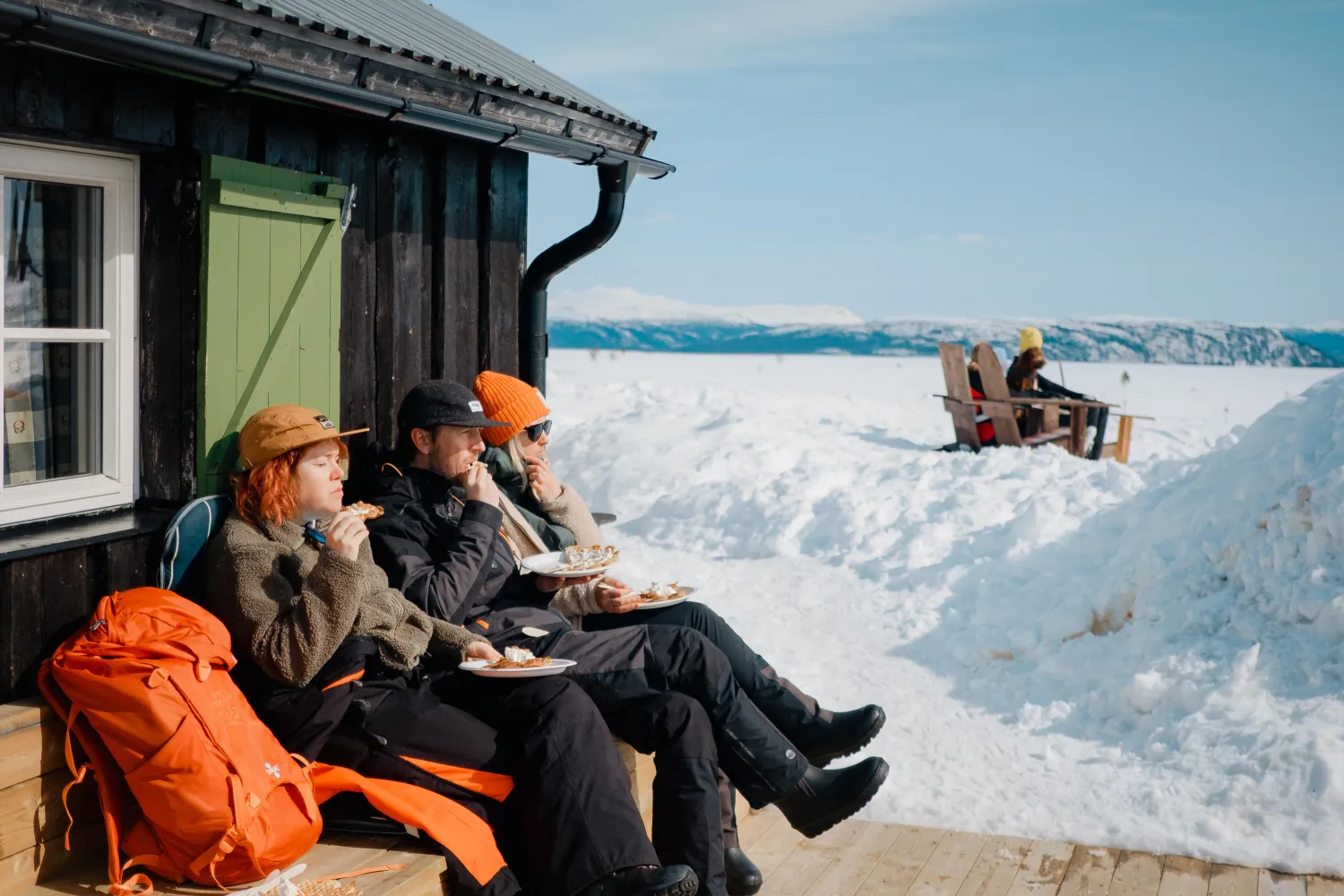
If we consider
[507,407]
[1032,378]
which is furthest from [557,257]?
[1032,378]

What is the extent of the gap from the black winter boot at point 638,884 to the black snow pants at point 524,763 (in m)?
0.03

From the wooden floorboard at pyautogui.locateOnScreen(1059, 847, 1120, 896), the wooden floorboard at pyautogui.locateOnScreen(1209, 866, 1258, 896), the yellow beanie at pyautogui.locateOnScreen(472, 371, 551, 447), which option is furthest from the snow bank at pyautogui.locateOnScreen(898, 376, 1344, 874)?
the yellow beanie at pyautogui.locateOnScreen(472, 371, 551, 447)

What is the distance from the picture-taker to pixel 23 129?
340 cm

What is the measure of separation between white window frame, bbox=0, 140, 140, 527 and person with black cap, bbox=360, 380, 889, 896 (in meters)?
0.83

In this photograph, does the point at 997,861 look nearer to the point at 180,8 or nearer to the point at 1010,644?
the point at 1010,644

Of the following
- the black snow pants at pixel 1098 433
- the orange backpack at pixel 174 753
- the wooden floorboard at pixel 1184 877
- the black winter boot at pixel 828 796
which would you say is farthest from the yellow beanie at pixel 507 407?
the black snow pants at pixel 1098 433

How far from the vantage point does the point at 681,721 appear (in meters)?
3.79

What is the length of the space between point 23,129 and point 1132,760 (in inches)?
200

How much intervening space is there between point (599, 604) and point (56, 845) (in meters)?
2.03

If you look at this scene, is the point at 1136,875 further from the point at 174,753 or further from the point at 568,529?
the point at 174,753

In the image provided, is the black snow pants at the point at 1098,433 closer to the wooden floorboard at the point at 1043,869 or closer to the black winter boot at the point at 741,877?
the wooden floorboard at the point at 1043,869

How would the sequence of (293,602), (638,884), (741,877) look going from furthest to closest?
(741,877), (293,602), (638,884)

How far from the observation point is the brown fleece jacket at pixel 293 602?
3338mm

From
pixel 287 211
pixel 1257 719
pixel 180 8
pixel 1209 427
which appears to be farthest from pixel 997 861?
pixel 1209 427
